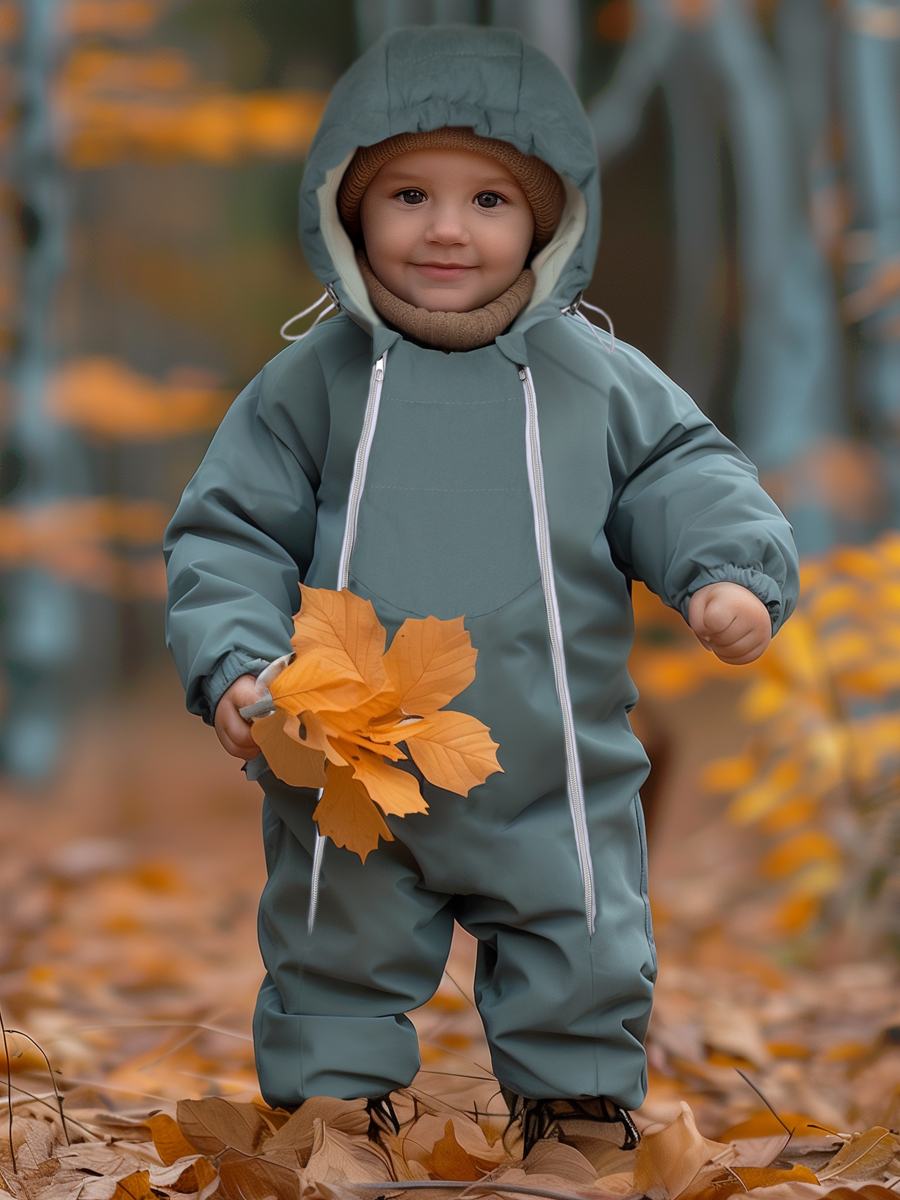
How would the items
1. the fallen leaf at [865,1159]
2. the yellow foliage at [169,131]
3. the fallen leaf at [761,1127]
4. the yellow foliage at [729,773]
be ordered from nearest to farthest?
the fallen leaf at [865,1159] < the fallen leaf at [761,1127] < the yellow foliage at [729,773] < the yellow foliage at [169,131]

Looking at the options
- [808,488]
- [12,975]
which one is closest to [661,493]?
[12,975]

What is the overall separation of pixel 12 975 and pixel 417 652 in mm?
1610

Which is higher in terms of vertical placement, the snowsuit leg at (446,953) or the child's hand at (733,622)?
the child's hand at (733,622)

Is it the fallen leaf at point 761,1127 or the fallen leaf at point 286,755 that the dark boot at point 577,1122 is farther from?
the fallen leaf at point 286,755

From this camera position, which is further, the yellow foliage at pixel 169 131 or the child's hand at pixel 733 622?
the yellow foliage at pixel 169 131

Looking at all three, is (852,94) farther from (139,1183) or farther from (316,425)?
(139,1183)

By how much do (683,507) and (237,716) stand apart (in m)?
0.52

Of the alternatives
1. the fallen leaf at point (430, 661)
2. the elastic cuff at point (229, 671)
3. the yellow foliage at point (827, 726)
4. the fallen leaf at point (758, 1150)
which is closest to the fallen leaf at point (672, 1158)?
the fallen leaf at point (758, 1150)

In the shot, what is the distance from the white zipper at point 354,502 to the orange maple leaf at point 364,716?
160 mm

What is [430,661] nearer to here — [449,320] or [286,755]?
[286,755]

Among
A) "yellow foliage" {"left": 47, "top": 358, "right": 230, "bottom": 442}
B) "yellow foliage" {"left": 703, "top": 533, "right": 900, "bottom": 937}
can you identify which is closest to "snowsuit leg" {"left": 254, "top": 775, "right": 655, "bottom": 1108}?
"yellow foliage" {"left": 703, "top": 533, "right": 900, "bottom": 937}

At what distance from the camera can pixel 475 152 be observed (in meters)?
1.31

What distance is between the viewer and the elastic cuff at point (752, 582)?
1228 mm

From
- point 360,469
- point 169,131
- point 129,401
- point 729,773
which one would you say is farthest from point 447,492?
point 169,131
